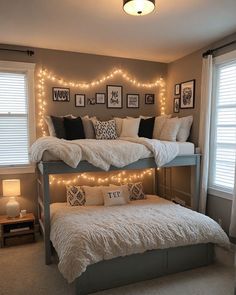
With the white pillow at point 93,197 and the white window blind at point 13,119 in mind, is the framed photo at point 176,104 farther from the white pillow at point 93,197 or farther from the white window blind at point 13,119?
the white window blind at point 13,119

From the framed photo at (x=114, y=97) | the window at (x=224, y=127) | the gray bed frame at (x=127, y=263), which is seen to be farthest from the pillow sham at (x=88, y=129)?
the window at (x=224, y=127)

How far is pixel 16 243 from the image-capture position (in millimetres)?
3350

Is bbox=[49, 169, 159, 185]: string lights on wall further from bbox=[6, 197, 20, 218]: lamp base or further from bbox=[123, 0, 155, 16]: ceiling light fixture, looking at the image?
bbox=[123, 0, 155, 16]: ceiling light fixture

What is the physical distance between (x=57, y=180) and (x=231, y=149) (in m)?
2.46

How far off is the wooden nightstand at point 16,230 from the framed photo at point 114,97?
82.0 inches

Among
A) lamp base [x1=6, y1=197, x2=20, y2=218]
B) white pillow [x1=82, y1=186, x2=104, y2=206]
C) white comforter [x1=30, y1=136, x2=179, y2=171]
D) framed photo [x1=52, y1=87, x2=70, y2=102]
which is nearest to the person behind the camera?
white comforter [x1=30, y1=136, x2=179, y2=171]

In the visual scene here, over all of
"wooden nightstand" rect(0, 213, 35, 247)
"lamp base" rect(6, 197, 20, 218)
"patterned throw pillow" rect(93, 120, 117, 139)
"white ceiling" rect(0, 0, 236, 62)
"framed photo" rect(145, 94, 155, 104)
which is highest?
"white ceiling" rect(0, 0, 236, 62)

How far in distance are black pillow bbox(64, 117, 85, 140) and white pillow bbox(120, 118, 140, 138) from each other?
2.11ft

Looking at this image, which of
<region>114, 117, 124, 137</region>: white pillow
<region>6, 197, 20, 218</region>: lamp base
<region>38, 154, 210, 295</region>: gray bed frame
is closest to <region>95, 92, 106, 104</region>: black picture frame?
<region>114, 117, 124, 137</region>: white pillow

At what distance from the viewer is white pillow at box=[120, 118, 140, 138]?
3896mm

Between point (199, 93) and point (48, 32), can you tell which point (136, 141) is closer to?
point (199, 93)

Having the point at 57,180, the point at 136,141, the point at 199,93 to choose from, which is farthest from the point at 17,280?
the point at 199,93

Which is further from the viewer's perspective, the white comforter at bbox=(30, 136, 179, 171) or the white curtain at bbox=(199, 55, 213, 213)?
the white curtain at bbox=(199, 55, 213, 213)

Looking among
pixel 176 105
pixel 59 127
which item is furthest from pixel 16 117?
pixel 176 105
